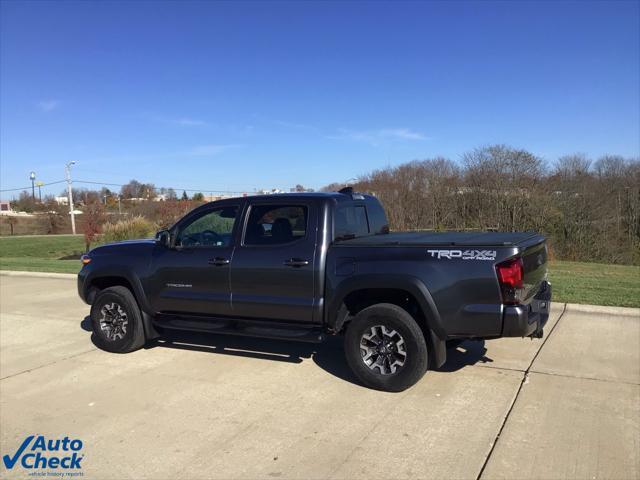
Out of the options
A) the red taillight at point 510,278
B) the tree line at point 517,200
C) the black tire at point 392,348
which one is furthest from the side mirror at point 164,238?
the tree line at point 517,200

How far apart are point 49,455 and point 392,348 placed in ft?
9.50

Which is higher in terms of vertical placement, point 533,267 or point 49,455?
point 533,267

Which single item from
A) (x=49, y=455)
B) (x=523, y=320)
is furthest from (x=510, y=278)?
(x=49, y=455)

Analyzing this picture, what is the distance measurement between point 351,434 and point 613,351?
3.56 meters

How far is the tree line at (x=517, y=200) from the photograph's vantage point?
22.1m

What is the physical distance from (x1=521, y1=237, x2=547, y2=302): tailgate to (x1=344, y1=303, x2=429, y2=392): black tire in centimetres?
101

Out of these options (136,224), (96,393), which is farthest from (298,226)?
(136,224)

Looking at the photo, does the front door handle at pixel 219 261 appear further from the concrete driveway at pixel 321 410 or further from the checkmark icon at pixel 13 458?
the checkmark icon at pixel 13 458

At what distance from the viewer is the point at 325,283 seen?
201 inches

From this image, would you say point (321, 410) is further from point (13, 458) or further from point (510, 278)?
point (13, 458)

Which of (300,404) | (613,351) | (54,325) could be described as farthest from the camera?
(54,325)

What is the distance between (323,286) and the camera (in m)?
5.12

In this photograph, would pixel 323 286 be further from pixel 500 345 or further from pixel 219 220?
pixel 500 345

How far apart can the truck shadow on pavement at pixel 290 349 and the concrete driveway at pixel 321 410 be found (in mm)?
25
